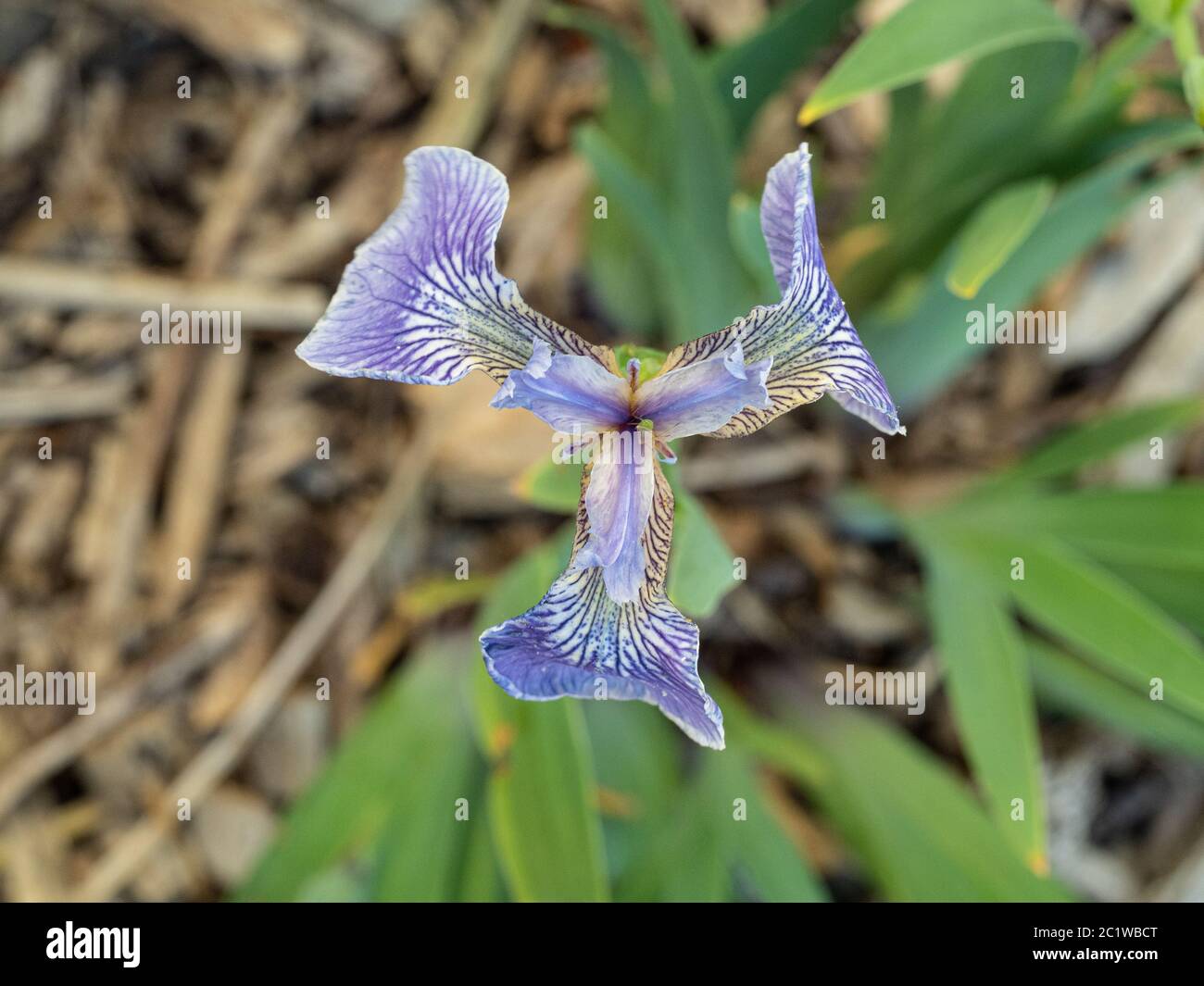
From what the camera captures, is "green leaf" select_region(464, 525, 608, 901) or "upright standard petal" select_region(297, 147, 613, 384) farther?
"green leaf" select_region(464, 525, 608, 901)

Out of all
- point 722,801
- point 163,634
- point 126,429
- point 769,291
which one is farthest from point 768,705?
point 126,429

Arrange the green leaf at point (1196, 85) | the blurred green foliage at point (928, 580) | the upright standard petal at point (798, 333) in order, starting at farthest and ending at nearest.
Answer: the blurred green foliage at point (928, 580), the green leaf at point (1196, 85), the upright standard petal at point (798, 333)

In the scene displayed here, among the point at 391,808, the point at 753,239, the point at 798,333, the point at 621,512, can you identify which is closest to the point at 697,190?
the point at 753,239

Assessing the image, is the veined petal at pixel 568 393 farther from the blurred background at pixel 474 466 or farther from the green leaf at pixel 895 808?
the green leaf at pixel 895 808

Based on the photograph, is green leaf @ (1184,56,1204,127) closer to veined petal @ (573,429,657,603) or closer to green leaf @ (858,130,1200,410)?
green leaf @ (858,130,1200,410)

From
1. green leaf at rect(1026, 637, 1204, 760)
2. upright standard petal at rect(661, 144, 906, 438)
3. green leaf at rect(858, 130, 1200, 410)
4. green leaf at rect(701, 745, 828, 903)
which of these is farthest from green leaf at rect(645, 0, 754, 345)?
green leaf at rect(1026, 637, 1204, 760)

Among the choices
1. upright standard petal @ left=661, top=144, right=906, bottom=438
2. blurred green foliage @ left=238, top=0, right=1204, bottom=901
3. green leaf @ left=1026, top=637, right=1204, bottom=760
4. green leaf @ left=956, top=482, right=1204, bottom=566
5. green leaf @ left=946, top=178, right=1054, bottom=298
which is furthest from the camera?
green leaf @ left=1026, top=637, right=1204, bottom=760

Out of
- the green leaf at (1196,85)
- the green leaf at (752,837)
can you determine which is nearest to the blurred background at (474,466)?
the green leaf at (752,837)
